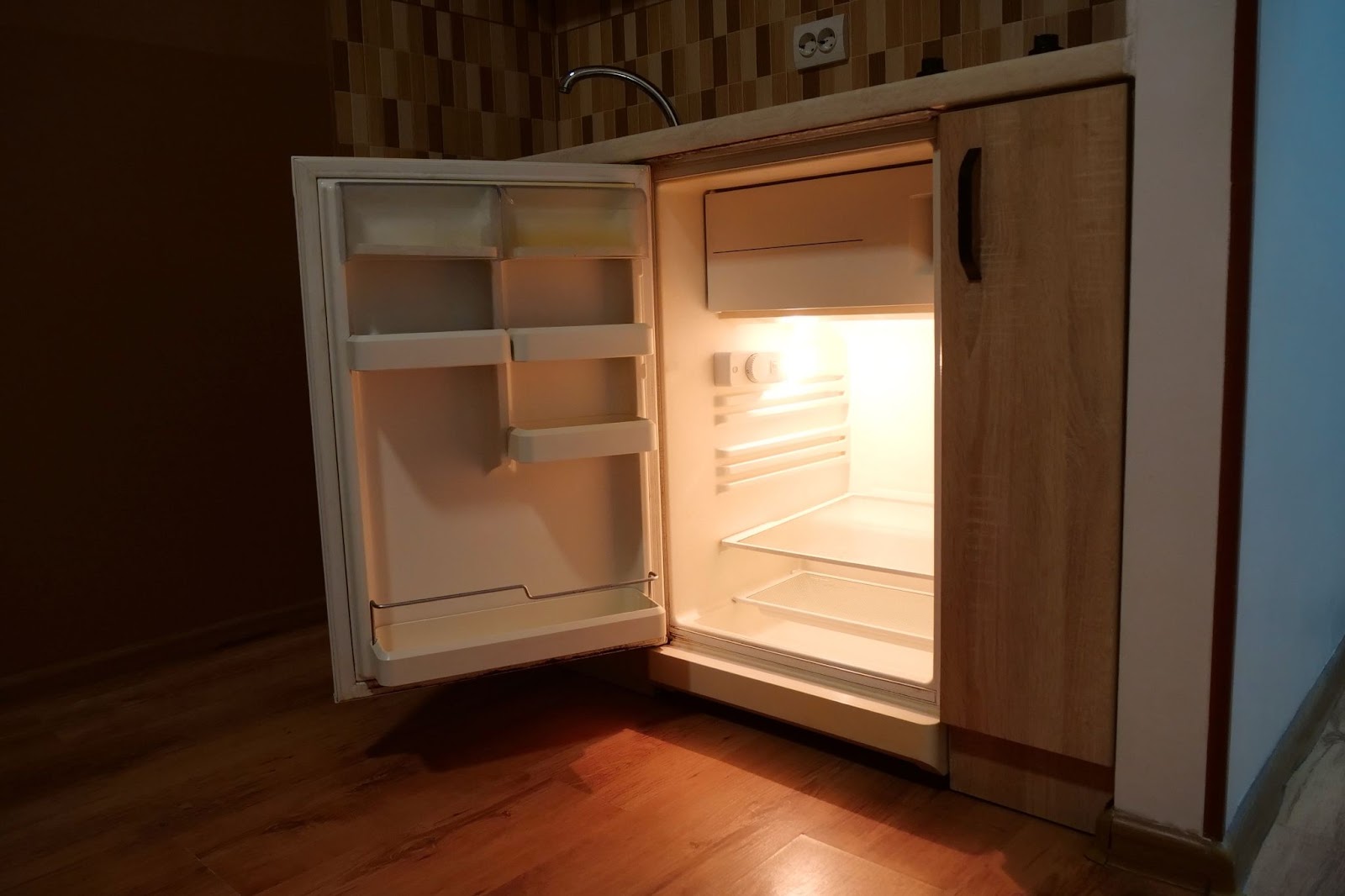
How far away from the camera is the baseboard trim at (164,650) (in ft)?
6.73

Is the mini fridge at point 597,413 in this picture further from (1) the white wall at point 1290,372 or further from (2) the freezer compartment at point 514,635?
(1) the white wall at point 1290,372

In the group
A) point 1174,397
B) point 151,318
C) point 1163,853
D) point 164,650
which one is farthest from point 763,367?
point 164,650

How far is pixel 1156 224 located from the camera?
1.19 metres

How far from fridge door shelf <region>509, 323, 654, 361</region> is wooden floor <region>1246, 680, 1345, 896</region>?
1137 millimetres

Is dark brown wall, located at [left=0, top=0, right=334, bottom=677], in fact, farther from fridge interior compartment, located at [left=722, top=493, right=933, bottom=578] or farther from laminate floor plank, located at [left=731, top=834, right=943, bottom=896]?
laminate floor plank, located at [left=731, top=834, right=943, bottom=896]

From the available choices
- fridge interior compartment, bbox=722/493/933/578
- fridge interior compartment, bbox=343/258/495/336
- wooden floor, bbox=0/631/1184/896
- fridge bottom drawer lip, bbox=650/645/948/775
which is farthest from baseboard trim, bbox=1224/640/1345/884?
fridge interior compartment, bbox=343/258/495/336

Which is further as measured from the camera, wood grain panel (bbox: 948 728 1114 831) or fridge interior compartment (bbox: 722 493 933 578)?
fridge interior compartment (bbox: 722 493 933 578)

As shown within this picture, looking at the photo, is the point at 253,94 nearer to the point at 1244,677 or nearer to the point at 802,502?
the point at 802,502

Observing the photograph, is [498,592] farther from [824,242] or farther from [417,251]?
[824,242]

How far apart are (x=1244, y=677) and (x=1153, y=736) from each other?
139 mm

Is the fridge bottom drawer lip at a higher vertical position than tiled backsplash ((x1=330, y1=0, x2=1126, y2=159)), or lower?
lower

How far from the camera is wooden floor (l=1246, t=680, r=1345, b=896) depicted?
127 cm

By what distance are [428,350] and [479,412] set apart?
0.60 feet

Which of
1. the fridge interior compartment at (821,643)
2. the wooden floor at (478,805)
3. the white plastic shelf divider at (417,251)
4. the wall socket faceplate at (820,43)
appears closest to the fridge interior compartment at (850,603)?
the fridge interior compartment at (821,643)
